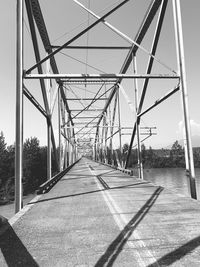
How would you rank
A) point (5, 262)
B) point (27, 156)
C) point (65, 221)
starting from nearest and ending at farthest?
point (5, 262) → point (65, 221) → point (27, 156)

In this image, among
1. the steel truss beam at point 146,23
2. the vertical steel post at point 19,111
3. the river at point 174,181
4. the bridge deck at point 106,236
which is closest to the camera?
the bridge deck at point 106,236

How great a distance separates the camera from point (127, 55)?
2034 centimetres

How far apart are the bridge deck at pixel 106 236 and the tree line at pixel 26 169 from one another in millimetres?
47744

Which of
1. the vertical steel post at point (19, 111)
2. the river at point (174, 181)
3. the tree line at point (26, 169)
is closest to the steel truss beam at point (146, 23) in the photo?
the vertical steel post at point (19, 111)

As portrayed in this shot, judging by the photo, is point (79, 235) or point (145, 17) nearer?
point (79, 235)

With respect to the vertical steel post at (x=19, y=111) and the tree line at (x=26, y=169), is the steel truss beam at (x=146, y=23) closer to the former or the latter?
the vertical steel post at (x=19, y=111)

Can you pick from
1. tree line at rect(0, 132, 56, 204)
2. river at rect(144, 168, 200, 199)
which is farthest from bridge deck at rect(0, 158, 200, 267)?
tree line at rect(0, 132, 56, 204)

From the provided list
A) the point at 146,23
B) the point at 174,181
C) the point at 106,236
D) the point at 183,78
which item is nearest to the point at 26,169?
the point at 174,181

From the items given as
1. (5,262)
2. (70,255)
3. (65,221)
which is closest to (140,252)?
(70,255)

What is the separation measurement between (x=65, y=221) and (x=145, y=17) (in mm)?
12436

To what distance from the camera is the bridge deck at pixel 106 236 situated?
4074 mm

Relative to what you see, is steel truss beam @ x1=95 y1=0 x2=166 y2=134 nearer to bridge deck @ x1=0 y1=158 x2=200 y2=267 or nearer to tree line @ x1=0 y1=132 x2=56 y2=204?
bridge deck @ x1=0 y1=158 x2=200 y2=267

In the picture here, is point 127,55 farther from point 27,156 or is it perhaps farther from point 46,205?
point 27,156

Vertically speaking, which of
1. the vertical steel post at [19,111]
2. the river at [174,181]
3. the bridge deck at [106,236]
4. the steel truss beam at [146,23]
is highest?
the steel truss beam at [146,23]
